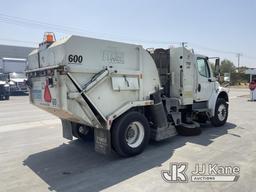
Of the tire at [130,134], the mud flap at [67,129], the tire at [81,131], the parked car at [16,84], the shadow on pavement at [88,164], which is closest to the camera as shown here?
the shadow on pavement at [88,164]

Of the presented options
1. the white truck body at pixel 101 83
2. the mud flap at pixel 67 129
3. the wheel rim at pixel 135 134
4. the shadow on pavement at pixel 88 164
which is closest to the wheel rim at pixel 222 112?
the shadow on pavement at pixel 88 164

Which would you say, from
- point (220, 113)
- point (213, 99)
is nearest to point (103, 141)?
point (213, 99)

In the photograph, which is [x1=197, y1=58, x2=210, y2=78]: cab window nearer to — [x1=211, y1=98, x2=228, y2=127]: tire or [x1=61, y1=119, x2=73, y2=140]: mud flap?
[x1=211, y1=98, x2=228, y2=127]: tire

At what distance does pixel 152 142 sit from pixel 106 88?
Answer: 236 centimetres

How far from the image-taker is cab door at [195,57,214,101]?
796 cm

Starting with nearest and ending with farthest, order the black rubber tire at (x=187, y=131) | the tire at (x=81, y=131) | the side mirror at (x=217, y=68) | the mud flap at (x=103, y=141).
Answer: the mud flap at (x=103, y=141)
the tire at (x=81, y=131)
the black rubber tire at (x=187, y=131)
the side mirror at (x=217, y=68)

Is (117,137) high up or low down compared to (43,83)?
down

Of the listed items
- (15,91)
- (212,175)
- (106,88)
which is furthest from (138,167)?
(15,91)

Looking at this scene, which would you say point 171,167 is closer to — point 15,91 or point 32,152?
point 32,152

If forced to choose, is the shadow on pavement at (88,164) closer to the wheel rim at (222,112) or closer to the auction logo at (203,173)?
the auction logo at (203,173)

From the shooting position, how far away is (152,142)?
6.71m

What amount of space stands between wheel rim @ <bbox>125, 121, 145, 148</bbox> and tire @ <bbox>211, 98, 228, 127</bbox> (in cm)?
380

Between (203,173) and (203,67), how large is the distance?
4.55 metres

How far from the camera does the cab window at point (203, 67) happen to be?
8.02 metres
